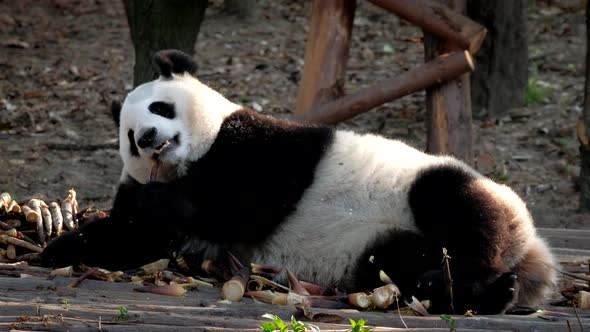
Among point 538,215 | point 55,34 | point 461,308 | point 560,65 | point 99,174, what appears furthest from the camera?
point 55,34

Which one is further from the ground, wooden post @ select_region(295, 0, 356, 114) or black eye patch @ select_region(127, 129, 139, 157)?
black eye patch @ select_region(127, 129, 139, 157)

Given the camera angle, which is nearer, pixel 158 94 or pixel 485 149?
pixel 158 94

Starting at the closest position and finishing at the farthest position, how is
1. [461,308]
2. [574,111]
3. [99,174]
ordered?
[461,308]
[99,174]
[574,111]

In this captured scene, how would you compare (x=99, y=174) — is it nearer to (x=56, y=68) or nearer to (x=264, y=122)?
(x=56, y=68)

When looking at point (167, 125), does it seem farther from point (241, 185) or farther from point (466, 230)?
point (466, 230)

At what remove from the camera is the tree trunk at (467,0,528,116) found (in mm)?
9211

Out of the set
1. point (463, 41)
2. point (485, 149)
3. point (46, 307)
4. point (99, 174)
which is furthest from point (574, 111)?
point (46, 307)

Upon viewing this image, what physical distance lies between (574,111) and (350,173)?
6145 mm

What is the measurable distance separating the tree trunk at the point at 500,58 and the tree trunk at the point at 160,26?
2.99m

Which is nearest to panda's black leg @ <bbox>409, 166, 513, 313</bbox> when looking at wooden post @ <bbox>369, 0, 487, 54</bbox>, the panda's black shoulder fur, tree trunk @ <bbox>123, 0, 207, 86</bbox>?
the panda's black shoulder fur

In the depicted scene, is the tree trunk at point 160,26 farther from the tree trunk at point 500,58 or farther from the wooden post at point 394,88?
the tree trunk at point 500,58

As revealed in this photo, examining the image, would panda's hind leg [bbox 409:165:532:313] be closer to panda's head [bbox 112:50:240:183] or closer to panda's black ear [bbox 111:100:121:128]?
panda's head [bbox 112:50:240:183]

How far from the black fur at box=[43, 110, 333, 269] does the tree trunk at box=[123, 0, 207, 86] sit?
3.45 m

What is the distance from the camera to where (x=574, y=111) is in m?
9.68
